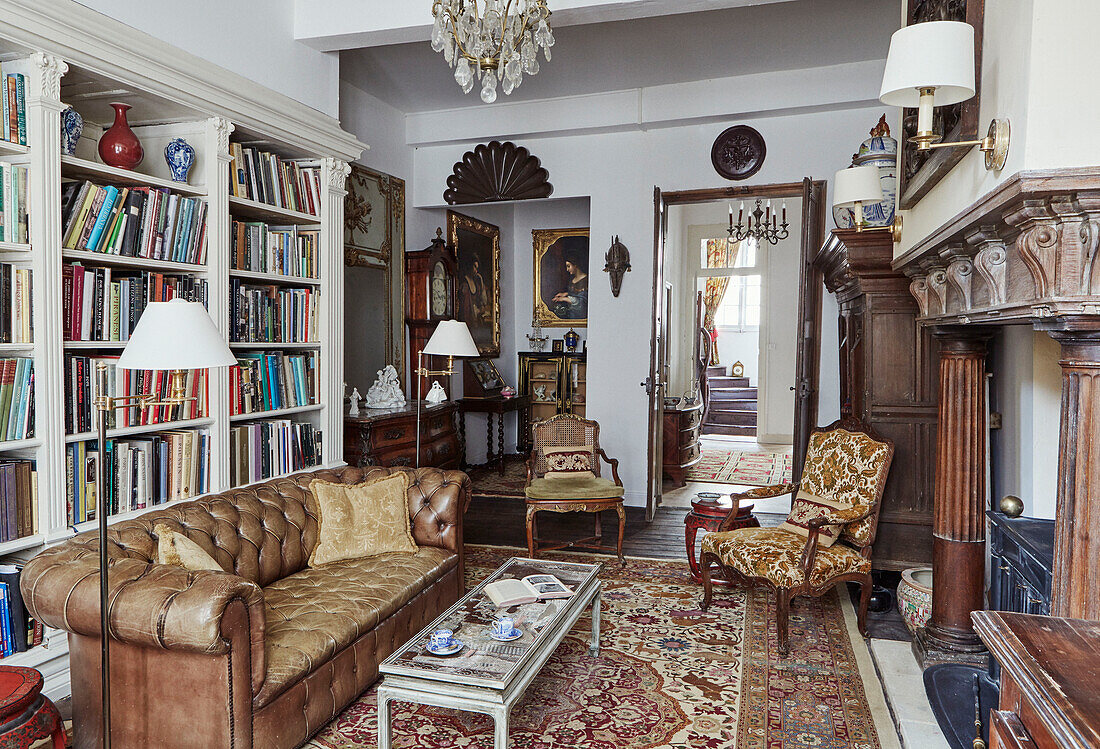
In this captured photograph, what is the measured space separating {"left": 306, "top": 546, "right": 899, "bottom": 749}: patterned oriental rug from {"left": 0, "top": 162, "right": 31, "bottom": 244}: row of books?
224 centimetres

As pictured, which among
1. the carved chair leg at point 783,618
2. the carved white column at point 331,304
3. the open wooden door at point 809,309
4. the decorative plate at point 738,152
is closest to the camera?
the carved chair leg at point 783,618

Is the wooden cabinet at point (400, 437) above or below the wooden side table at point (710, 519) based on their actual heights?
above

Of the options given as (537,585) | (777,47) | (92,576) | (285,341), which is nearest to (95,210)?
(285,341)

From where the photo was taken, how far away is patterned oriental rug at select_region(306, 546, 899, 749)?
9.04 ft

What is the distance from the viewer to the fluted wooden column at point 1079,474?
1748mm

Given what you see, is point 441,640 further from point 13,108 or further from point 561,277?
point 561,277

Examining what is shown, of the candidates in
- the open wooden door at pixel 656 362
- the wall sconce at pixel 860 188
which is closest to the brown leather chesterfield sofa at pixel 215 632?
the wall sconce at pixel 860 188

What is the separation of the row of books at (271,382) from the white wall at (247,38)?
1.53m

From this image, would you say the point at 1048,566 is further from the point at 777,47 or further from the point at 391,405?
the point at 391,405

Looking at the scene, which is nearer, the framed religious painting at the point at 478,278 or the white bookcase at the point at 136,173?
the white bookcase at the point at 136,173

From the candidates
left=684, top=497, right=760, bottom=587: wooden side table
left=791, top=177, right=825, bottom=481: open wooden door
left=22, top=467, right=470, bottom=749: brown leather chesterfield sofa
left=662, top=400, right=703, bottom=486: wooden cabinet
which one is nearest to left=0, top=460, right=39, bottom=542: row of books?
left=22, top=467, right=470, bottom=749: brown leather chesterfield sofa

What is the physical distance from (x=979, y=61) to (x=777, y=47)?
133 inches

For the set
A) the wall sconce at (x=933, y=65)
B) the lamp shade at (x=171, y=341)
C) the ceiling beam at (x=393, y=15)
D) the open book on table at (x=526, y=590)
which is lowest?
the open book on table at (x=526, y=590)

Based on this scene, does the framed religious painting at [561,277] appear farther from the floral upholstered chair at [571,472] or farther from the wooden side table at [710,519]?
the wooden side table at [710,519]
